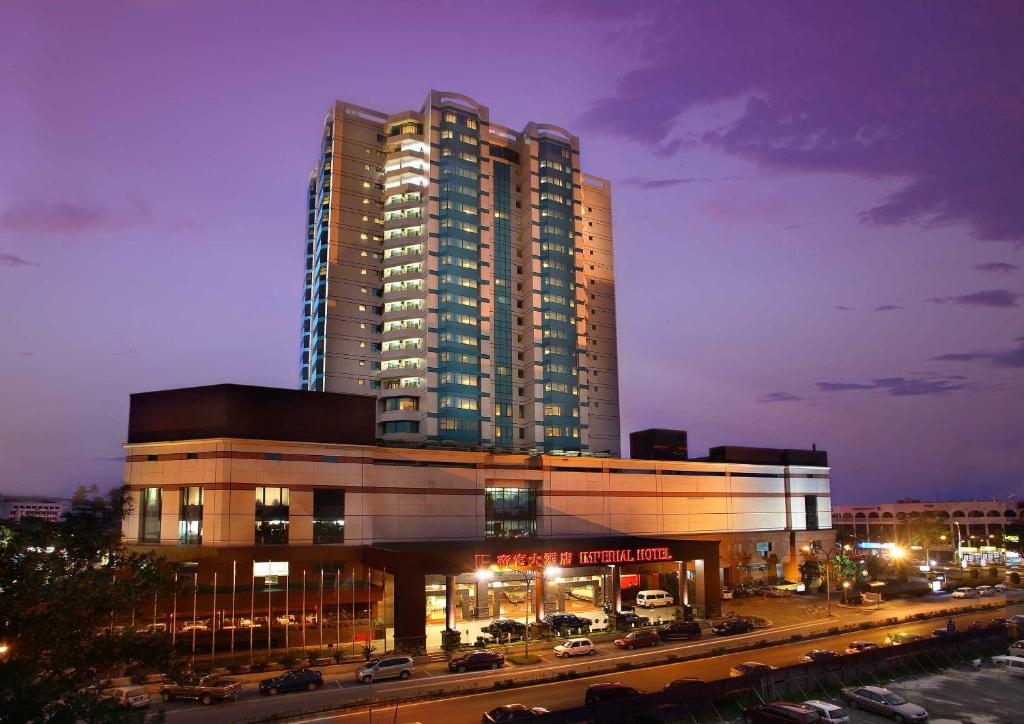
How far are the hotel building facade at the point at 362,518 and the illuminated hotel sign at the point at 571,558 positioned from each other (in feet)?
0.48

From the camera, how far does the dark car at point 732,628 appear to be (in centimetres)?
7306

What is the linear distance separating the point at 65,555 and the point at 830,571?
96.9m

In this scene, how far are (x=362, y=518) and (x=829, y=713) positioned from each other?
5074 cm

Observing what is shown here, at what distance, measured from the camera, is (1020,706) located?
1933 inches

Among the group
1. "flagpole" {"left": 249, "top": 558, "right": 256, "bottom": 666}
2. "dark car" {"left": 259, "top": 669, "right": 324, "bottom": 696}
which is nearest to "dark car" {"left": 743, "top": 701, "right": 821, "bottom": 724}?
"dark car" {"left": 259, "top": 669, "right": 324, "bottom": 696}

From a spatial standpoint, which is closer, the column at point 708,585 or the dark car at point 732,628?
the dark car at point 732,628

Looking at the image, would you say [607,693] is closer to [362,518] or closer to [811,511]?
[362,518]


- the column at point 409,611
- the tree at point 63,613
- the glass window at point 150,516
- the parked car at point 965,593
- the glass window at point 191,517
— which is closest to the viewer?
the tree at point 63,613

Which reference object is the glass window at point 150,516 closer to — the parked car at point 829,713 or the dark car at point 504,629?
the dark car at point 504,629

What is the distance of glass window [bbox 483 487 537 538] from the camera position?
308 feet

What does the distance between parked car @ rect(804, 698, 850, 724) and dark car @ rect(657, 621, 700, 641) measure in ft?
85.4

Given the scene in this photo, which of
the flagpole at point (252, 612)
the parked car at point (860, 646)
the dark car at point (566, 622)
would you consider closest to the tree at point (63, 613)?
the flagpole at point (252, 612)

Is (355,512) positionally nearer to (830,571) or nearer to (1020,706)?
(1020,706)

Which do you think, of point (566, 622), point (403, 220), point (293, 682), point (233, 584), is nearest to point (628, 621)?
point (566, 622)
